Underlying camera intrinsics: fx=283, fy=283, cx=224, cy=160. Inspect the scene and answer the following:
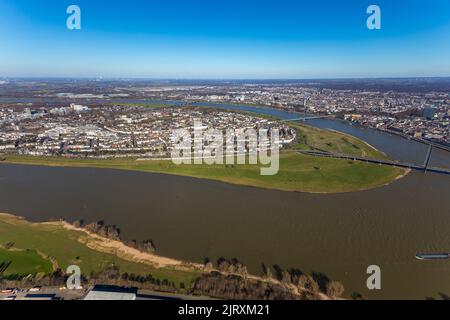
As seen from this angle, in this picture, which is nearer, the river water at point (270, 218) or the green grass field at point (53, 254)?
the green grass field at point (53, 254)

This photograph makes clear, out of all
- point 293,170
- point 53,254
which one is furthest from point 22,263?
point 293,170

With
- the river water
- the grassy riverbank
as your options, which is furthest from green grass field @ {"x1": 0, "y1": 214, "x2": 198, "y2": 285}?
the grassy riverbank

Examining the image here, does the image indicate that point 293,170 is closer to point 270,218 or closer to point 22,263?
point 270,218

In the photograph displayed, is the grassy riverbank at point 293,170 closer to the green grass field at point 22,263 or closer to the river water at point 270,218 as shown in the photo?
the river water at point 270,218

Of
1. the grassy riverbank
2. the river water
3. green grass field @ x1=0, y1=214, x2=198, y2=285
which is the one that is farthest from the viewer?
the grassy riverbank

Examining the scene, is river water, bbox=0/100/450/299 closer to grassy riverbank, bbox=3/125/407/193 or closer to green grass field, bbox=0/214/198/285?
grassy riverbank, bbox=3/125/407/193

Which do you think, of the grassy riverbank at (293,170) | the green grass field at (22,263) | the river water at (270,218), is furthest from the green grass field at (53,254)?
the grassy riverbank at (293,170)
